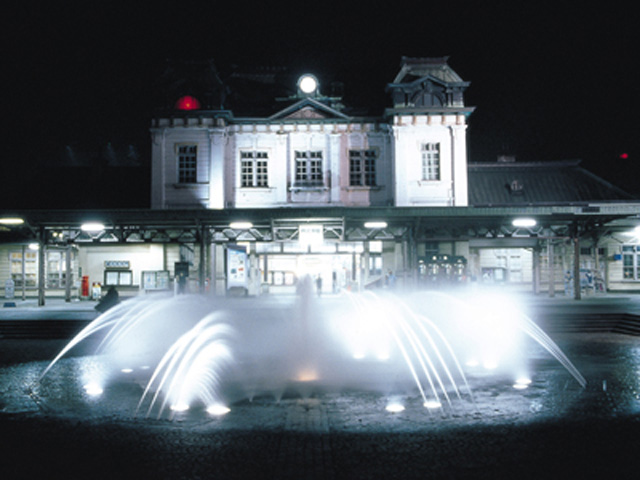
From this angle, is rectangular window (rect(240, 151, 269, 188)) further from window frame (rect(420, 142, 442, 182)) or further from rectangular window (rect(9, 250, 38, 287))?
rectangular window (rect(9, 250, 38, 287))

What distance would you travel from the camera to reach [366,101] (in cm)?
3219

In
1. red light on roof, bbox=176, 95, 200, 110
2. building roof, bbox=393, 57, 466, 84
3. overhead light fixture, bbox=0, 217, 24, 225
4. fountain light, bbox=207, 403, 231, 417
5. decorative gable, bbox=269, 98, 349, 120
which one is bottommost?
fountain light, bbox=207, 403, 231, 417

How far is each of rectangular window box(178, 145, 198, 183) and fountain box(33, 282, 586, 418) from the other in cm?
840

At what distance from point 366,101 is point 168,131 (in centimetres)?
1382

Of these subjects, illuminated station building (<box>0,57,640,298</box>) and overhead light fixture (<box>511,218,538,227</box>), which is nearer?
overhead light fixture (<box>511,218,538,227</box>)

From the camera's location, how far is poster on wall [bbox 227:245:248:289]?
26.1m

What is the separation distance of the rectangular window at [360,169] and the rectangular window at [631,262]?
1862 cm

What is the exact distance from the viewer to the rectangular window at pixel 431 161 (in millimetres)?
28859

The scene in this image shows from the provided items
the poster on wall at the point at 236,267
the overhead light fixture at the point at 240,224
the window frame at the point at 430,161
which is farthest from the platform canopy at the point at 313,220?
the window frame at the point at 430,161

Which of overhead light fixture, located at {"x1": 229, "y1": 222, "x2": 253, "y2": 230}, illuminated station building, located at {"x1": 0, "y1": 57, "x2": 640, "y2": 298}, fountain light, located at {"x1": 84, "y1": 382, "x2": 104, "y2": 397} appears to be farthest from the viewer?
illuminated station building, located at {"x1": 0, "y1": 57, "x2": 640, "y2": 298}

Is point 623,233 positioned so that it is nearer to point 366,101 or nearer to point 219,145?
point 366,101

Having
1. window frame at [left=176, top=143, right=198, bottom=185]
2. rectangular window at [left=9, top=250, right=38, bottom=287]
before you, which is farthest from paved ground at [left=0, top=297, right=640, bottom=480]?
rectangular window at [left=9, top=250, right=38, bottom=287]

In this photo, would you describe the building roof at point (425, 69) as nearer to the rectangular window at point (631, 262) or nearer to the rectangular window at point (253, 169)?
the rectangular window at point (253, 169)

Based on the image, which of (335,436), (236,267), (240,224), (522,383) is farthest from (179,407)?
(236,267)
